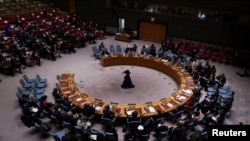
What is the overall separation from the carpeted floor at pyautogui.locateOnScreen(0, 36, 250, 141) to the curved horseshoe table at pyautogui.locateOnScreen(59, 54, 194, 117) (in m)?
0.50

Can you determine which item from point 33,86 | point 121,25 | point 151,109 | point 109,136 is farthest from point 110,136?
point 121,25

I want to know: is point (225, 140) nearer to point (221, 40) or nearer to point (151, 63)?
point (151, 63)

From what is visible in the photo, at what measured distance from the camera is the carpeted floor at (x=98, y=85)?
37.0ft

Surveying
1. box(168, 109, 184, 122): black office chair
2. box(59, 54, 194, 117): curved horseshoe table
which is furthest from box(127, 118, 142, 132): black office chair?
box(168, 109, 184, 122): black office chair

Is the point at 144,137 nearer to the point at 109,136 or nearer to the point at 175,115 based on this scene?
the point at 109,136

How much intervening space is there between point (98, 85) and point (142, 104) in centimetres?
439

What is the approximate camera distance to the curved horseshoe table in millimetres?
11492

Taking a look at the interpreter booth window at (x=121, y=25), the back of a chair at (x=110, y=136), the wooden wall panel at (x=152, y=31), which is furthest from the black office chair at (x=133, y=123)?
the interpreter booth window at (x=121, y=25)

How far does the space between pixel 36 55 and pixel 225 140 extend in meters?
15.2

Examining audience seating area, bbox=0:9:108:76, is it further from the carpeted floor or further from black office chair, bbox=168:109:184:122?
black office chair, bbox=168:109:184:122

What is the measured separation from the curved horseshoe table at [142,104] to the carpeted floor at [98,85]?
1.65 feet

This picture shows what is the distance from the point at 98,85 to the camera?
1541cm

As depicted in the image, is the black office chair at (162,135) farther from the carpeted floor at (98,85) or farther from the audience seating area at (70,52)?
the carpeted floor at (98,85)

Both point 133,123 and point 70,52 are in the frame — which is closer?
point 133,123
